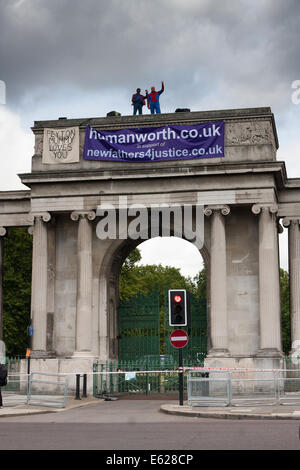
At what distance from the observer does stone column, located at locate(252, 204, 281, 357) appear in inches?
1257

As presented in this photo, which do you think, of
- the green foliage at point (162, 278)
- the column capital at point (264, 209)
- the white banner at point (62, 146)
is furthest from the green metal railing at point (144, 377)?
the green foliage at point (162, 278)

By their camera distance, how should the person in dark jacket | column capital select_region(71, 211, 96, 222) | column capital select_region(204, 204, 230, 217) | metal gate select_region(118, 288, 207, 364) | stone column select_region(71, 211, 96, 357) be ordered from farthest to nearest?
the person in dark jacket, metal gate select_region(118, 288, 207, 364), column capital select_region(71, 211, 96, 222), stone column select_region(71, 211, 96, 357), column capital select_region(204, 204, 230, 217)

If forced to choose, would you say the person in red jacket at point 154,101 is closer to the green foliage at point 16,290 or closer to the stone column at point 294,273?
the stone column at point 294,273

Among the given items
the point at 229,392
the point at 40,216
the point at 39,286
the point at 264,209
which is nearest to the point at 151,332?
the point at 39,286

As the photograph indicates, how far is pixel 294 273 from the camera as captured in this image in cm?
3362

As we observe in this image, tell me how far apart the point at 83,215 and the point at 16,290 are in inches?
729

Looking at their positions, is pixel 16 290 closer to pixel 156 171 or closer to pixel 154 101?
pixel 154 101

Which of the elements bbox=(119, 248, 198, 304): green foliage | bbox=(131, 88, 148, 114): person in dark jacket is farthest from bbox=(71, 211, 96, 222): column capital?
bbox=(119, 248, 198, 304): green foliage

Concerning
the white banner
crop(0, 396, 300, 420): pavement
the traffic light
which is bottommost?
crop(0, 396, 300, 420): pavement

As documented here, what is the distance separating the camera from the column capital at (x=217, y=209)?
32.8 metres

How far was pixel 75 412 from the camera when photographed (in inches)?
936

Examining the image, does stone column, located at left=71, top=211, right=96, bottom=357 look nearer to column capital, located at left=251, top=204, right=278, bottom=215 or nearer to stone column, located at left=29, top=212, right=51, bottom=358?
stone column, located at left=29, top=212, right=51, bottom=358

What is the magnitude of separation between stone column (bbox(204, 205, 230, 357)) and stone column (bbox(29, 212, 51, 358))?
731cm

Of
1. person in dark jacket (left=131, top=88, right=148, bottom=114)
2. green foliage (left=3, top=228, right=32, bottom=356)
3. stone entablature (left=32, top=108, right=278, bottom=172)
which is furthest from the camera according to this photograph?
green foliage (left=3, top=228, right=32, bottom=356)
